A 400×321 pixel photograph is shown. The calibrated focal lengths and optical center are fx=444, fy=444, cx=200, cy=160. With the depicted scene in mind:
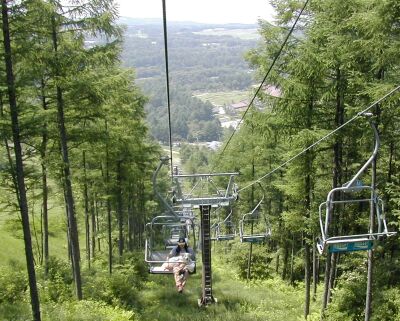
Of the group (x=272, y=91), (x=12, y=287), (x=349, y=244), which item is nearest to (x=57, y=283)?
(x=12, y=287)

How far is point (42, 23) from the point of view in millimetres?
12008

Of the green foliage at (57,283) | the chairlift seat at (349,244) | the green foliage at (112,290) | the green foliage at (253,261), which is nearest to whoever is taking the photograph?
the chairlift seat at (349,244)

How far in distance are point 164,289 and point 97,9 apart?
14553 mm

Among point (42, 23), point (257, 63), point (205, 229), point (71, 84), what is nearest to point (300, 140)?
point (257, 63)

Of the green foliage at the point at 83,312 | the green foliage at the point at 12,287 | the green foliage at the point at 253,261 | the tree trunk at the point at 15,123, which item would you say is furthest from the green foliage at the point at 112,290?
the green foliage at the point at 253,261

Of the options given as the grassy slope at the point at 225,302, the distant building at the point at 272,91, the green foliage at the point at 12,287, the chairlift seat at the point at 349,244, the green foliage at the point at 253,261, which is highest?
the distant building at the point at 272,91

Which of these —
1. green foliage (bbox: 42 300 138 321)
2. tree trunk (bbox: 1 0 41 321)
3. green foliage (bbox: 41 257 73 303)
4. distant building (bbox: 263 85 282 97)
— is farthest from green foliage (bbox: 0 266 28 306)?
distant building (bbox: 263 85 282 97)

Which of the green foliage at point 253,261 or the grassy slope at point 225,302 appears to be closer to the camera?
the grassy slope at point 225,302

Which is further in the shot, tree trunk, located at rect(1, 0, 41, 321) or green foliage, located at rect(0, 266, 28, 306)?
green foliage, located at rect(0, 266, 28, 306)

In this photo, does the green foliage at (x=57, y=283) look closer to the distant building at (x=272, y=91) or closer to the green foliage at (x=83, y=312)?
the green foliage at (x=83, y=312)

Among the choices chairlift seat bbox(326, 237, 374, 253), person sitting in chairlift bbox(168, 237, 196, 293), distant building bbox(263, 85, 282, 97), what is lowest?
person sitting in chairlift bbox(168, 237, 196, 293)

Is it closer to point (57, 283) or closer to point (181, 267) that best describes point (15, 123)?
point (181, 267)

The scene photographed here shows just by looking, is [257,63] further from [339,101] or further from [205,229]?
[205,229]

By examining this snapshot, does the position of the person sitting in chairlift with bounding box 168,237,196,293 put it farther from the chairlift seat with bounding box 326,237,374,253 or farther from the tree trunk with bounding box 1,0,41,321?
the chairlift seat with bounding box 326,237,374,253
